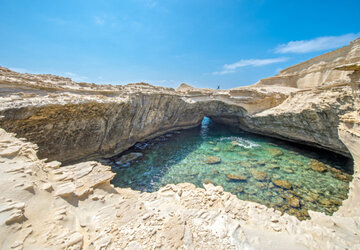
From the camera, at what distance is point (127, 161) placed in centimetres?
1041

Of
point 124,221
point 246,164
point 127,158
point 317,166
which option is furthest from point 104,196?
point 317,166

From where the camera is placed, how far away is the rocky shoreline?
248 centimetres

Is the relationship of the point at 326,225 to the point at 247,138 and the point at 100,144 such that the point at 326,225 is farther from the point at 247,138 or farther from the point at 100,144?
the point at 247,138

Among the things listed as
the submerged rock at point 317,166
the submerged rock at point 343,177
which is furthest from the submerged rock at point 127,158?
the submerged rock at point 343,177

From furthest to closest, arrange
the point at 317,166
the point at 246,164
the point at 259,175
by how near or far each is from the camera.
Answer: the point at 246,164 < the point at 317,166 < the point at 259,175

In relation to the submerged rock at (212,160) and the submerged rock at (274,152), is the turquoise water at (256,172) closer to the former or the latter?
the submerged rock at (274,152)

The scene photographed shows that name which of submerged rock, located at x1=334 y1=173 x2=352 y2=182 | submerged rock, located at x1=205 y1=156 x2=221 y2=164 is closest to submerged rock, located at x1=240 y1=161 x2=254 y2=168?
submerged rock, located at x1=205 y1=156 x2=221 y2=164

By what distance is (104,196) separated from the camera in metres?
3.81

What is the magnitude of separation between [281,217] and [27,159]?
23.4 feet

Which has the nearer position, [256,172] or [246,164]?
[256,172]

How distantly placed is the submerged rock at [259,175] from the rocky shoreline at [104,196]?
148 inches

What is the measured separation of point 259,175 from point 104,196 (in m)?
8.83

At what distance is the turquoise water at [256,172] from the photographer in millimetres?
6766

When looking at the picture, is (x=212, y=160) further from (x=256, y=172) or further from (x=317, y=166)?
(x=317, y=166)
